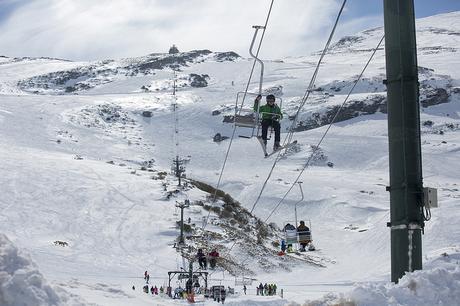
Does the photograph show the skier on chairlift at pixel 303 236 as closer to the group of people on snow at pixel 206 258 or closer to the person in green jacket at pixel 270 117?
the group of people on snow at pixel 206 258

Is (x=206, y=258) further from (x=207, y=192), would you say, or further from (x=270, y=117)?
(x=270, y=117)

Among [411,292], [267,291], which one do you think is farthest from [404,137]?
[267,291]

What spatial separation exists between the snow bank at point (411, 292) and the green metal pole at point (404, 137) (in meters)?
0.81

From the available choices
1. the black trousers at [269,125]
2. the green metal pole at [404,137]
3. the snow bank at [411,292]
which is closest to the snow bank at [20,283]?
the snow bank at [411,292]

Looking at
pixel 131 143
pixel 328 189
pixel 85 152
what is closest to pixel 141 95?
pixel 131 143

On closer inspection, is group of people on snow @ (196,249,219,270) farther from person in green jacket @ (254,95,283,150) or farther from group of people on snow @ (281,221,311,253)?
person in green jacket @ (254,95,283,150)

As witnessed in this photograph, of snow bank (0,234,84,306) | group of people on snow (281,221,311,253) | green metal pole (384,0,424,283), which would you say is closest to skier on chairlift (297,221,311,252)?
group of people on snow (281,221,311,253)

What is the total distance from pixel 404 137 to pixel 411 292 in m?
1.99

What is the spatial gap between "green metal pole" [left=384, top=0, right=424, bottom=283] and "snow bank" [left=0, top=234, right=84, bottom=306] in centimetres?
418

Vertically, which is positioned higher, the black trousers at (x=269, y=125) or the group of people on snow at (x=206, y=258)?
the black trousers at (x=269, y=125)

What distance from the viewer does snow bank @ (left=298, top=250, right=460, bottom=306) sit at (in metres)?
7.46

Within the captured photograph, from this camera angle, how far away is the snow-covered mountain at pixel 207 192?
2597cm

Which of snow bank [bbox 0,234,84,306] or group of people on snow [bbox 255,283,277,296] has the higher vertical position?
group of people on snow [bbox 255,283,277,296]

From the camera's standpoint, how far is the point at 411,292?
299 inches
